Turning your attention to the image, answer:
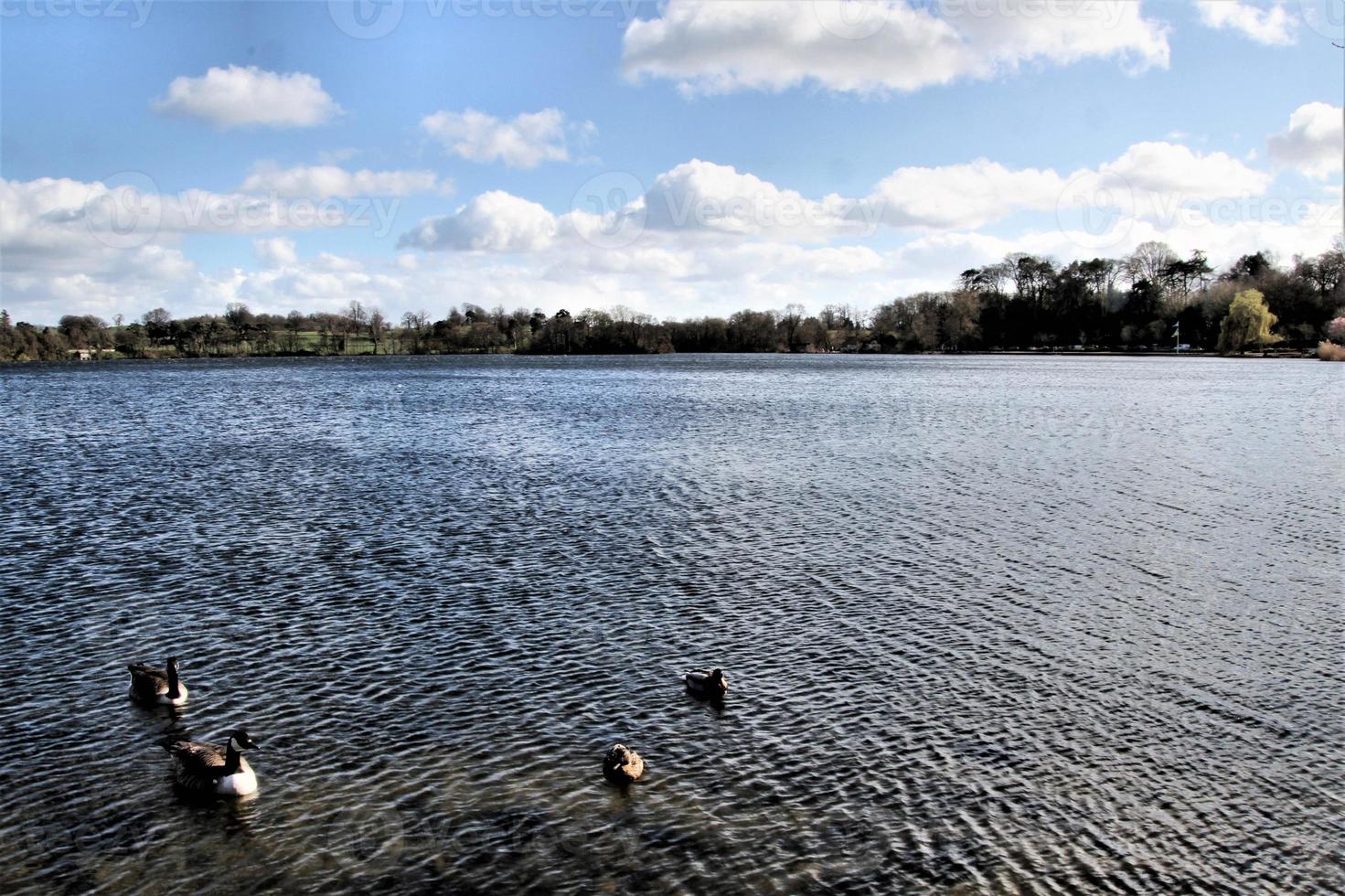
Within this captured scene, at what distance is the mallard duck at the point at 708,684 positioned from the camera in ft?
43.3

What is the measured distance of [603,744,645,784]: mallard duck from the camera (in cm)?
1087

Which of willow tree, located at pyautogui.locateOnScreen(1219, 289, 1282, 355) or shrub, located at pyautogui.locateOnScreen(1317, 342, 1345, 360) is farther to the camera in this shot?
willow tree, located at pyautogui.locateOnScreen(1219, 289, 1282, 355)

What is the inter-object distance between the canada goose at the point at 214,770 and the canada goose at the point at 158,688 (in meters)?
2.06

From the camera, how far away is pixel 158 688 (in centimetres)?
1284

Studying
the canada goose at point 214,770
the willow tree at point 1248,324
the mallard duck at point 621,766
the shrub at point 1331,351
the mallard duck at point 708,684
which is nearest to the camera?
the canada goose at point 214,770

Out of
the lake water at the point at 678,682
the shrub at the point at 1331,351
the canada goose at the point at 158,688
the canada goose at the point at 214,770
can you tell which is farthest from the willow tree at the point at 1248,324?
the canada goose at the point at 214,770

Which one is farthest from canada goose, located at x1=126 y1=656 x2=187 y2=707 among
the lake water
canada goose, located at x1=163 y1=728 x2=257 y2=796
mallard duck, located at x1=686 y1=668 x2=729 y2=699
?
mallard duck, located at x1=686 y1=668 x2=729 y2=699

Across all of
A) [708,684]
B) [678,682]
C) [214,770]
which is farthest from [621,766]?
[214,770]

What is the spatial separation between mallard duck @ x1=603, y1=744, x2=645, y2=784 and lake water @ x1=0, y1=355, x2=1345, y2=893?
0.80ft

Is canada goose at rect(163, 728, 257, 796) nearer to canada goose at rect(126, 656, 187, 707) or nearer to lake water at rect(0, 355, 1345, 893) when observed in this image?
lake water at rect(0, 355, 1345, 893)

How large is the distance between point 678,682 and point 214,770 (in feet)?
20.5

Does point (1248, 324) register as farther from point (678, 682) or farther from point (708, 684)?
point (708, 684)

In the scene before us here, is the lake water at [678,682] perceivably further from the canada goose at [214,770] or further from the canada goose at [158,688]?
the canada goose at [158,688]

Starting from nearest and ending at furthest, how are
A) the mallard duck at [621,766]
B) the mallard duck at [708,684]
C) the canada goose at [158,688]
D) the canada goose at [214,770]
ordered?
the canada goose at [214,770]
the mallard duck at [621,766]
the canada goose at [158,688]
the mallard duck at [708,684]
